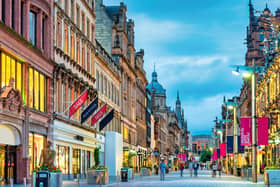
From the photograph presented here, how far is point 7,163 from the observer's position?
111 ft

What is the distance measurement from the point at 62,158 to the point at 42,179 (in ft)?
63.5

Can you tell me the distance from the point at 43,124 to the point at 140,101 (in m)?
64.4

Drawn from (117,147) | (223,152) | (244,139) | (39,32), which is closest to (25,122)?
(39,32)

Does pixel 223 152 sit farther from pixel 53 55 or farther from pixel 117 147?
pixel 53 55

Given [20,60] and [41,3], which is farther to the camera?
[41,3]

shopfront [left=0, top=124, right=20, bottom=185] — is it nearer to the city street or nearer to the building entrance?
the building entrance

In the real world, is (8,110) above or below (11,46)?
below

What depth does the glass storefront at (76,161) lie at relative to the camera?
5012cm

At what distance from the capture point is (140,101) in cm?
10400

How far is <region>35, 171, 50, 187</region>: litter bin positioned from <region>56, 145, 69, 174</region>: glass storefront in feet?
58.1

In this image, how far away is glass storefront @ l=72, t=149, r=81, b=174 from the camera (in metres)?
50.1

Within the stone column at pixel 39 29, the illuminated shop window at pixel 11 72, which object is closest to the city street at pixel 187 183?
the illuminated shop window at pixel 11 72

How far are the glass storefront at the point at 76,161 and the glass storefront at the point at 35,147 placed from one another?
392 inches

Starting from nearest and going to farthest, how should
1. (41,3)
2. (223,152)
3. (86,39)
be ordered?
(41,3)
(86,39)
(223,152)
